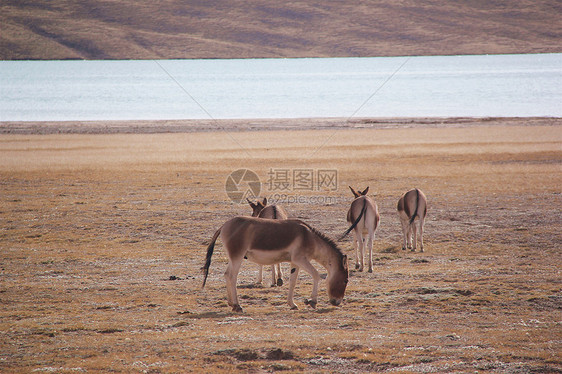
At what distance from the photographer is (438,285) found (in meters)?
12.5

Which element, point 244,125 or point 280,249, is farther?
point 244,125

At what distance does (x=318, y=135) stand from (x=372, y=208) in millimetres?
32012

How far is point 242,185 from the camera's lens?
2644 centimetres

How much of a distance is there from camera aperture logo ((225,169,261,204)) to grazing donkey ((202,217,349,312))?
37.8ft

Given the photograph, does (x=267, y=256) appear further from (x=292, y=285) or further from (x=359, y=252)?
(x=359, y=252)

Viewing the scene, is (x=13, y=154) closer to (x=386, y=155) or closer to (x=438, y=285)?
(x=386, y=155)

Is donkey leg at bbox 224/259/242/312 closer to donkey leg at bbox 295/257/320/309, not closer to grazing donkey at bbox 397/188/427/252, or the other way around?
donkey leg at bbox 295/257/320/309

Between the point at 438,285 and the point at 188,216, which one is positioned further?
the point at 188,216

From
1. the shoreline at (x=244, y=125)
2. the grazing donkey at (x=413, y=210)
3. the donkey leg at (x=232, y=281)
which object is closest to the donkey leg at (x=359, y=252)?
the grazing donkey at (x=413, y=210)

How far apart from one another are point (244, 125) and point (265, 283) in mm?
40773

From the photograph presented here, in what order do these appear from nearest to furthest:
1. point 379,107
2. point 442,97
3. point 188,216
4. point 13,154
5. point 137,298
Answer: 1. point 137,298
2. point 188,216
3. point 13,154
4. point 379,107
5. point 442,97

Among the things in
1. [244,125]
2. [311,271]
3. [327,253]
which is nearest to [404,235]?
[327,253]

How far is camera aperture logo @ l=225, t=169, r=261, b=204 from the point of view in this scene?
78.3ft

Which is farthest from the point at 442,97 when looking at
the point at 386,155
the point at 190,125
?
the point at 386,155
